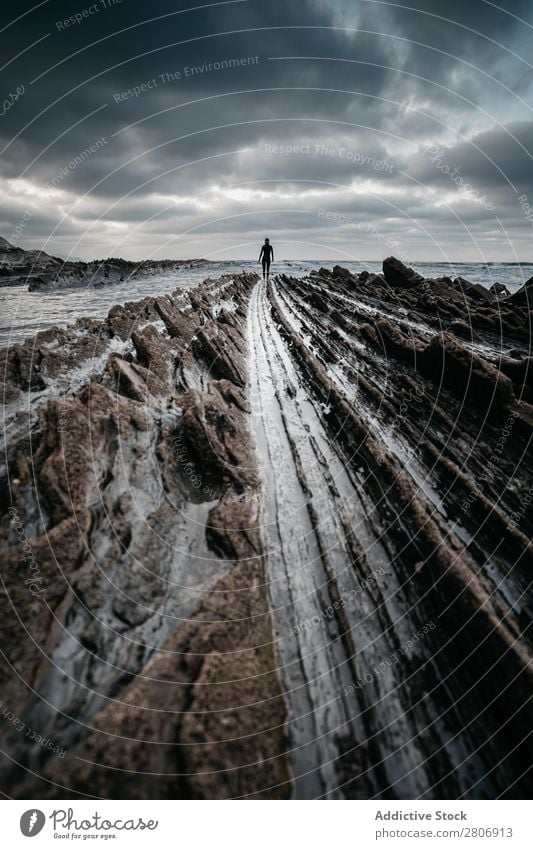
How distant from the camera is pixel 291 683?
104 inches

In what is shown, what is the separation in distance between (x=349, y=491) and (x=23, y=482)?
13.0 ft

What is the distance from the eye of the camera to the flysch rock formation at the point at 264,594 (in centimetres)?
226

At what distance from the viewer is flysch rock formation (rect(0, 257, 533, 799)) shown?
2258 millimetres

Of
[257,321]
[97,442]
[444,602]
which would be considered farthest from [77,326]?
[444,602]

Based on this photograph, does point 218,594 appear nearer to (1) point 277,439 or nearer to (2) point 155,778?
(2) point 155,778

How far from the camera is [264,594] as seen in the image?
10.6 feet
